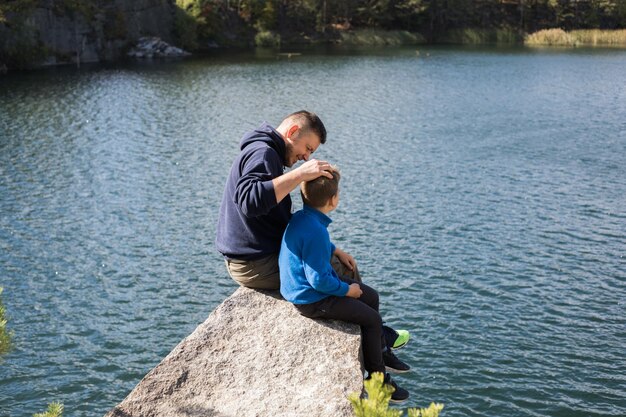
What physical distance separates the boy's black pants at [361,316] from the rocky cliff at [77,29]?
46.8 meters

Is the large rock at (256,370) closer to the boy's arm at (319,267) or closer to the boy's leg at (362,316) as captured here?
the boy's leg at (362,316)

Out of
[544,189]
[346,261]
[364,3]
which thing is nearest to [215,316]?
[346,261]

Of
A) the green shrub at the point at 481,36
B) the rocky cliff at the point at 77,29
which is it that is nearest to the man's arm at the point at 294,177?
the rocky cliff at the point at 77,29

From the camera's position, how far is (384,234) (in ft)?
54.6

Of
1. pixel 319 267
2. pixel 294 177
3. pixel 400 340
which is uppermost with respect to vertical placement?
pixel 294 177

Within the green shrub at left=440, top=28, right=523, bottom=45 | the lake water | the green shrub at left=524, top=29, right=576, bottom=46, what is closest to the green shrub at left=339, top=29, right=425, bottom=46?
the green shrub at left=440, top=28, right=523, bottom=45

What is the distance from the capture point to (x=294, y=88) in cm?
3912

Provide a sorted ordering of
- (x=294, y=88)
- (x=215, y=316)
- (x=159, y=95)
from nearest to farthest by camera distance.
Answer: (x=215, y=316) < (x=159, y=95) < (x=294, y=88)

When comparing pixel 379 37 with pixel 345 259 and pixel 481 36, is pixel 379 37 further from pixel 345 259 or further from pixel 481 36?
pixel 345 259

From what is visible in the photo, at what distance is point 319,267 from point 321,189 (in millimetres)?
634

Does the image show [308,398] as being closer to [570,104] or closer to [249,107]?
[249,107]

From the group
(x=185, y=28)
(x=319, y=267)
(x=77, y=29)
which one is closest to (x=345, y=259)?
(x=319, y=267)

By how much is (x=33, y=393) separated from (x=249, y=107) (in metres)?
24.0

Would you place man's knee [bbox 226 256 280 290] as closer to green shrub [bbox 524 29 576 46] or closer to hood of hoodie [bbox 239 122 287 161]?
hood of hoodie [bbox 239 122 287 161]
